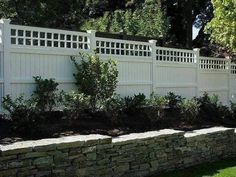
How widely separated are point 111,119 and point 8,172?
3729mm

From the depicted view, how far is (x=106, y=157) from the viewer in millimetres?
6832

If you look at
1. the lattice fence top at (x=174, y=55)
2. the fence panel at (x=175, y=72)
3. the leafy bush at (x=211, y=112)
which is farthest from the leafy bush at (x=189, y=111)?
the lattice fence top at (x=174, y=55)

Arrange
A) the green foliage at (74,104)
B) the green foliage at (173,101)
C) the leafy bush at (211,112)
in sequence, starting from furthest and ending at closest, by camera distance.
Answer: the leafy bush at (211,112), the green foliage at (173,101), the green foliage at (74,104)

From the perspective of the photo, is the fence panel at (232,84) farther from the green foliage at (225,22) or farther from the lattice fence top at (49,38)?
the lattice fence top at (49,38)

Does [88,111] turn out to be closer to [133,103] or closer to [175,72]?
[133,103]

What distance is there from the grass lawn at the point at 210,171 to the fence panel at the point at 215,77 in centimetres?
624

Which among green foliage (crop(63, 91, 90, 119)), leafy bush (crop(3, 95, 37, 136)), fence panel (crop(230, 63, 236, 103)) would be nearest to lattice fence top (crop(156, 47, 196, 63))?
fence panel (crop(230, 63, 236, 103))

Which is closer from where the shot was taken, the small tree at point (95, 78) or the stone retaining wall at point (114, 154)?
the stone retaining wall at point (114, 154)

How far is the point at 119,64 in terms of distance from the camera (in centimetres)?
1138

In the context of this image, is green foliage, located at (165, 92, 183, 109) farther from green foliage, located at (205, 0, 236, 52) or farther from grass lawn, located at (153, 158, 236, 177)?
green foliage, located at (205, 0, 236, 52)

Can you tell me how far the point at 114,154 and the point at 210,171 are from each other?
6.50ft

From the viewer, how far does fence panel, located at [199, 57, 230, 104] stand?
14891 millimetres

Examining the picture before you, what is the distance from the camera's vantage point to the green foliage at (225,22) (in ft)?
44.7

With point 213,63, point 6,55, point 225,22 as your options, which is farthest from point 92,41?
point 213,63
